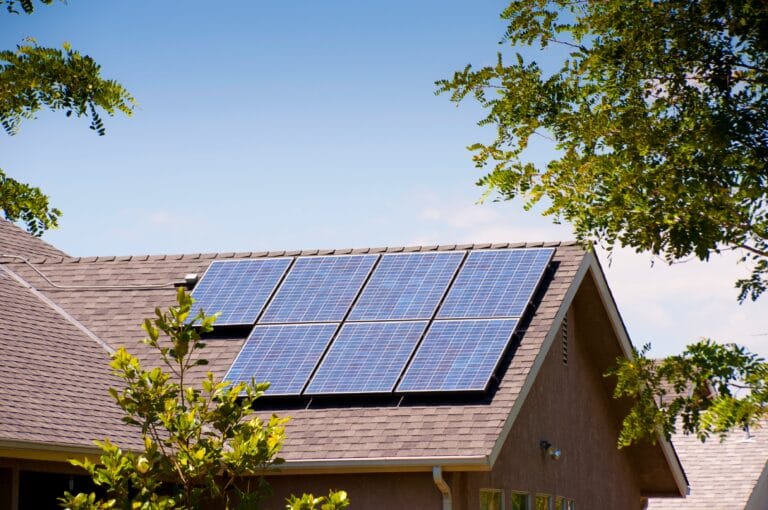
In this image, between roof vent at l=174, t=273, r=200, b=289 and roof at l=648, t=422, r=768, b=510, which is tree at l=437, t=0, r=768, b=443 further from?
roof at l=648, t=422, r=768, b=510

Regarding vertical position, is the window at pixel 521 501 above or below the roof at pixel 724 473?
below

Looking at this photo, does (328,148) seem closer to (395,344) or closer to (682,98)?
(395,344)

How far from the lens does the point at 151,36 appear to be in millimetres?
17547

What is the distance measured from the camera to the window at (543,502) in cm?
1844

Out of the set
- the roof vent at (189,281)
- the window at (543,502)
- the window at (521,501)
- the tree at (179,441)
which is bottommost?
the tree at (179,441)

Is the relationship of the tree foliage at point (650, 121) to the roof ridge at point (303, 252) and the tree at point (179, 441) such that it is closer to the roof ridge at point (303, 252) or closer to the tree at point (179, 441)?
the tree at point (179, 441)

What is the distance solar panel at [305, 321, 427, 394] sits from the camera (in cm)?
1684

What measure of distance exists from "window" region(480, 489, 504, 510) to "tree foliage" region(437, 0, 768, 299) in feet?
20.0

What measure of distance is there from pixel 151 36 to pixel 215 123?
86.1 inches

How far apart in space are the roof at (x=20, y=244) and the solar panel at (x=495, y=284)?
787cm

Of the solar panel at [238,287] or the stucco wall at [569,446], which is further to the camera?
the solar panel at [238,287]

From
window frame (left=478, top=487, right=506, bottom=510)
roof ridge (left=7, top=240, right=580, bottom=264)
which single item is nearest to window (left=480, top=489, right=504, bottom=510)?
window frame (left=478, top=487, right=506, bottom=510)

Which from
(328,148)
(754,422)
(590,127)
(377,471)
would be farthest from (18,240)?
(754,422)

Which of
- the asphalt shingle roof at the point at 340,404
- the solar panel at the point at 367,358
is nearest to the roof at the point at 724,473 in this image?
the asphalt shingle roof at the point at 340,404
